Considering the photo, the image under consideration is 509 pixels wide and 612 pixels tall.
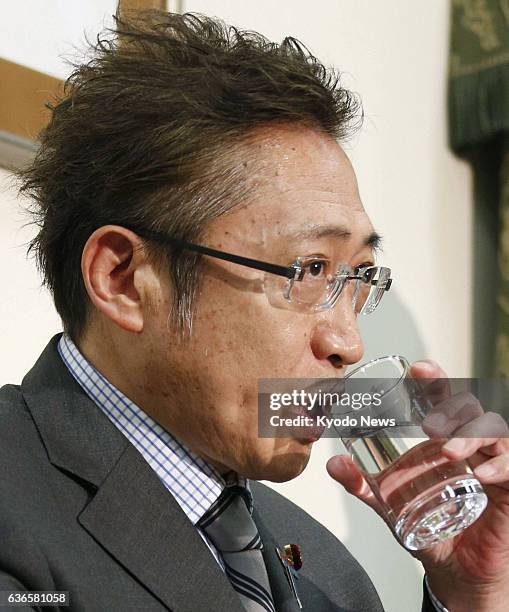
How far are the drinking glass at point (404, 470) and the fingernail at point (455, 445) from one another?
16mm

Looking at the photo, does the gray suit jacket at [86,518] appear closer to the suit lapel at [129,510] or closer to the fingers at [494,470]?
the suit lapel at [129,510]

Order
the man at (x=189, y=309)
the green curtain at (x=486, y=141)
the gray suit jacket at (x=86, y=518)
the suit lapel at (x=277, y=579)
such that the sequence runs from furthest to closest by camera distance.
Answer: the green curtain at (x=486, y=141), the suit lapel at (x=277, y=579), the man at (x=189, y=309), the gray suit jacket at (x=86, y=518)

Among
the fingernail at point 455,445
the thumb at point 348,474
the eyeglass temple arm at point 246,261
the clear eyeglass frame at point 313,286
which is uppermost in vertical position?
the eyeglass temple arm at point 246,261

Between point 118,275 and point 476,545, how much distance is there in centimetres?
59

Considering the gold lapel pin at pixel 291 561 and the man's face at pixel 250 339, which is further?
the gold lapel pin at pixel 291 561

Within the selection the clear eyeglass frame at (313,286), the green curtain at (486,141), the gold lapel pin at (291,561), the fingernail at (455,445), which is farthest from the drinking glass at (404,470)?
the green curtain at (486,141)

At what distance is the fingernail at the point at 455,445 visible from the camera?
1209mm

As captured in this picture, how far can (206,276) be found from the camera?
1308 mm

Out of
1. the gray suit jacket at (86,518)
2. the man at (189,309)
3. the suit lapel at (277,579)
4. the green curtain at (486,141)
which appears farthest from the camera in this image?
the green curtain at (486,141)

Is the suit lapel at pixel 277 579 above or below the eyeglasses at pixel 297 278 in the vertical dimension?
below

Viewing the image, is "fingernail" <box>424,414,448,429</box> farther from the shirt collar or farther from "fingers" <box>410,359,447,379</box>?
the shirt collar

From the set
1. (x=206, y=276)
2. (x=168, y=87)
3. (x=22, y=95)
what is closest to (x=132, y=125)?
(x=168, y=87)

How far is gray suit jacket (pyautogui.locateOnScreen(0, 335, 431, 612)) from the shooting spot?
1136mm

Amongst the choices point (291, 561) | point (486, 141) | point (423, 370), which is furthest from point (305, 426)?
point (486, 141)
